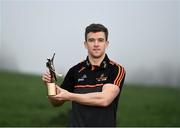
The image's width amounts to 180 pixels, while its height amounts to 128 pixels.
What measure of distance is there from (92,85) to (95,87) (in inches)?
1.1

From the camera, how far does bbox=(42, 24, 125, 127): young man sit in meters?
3.39

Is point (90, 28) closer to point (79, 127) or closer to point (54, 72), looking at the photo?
point (54, 72)

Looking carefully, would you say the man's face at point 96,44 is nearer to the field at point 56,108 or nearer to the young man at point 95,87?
the young man at point 95,87

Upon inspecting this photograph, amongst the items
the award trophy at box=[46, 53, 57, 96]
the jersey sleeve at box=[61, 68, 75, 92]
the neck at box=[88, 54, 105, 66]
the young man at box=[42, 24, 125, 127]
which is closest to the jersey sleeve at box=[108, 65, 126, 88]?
the young man at box=[42, 24, 125, 127]

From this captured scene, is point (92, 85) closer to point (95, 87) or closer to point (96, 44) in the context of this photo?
point (95, 87)

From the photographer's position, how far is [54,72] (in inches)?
131

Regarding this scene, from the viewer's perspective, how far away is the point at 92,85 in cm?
351

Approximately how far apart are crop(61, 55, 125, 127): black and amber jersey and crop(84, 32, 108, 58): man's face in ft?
0.30

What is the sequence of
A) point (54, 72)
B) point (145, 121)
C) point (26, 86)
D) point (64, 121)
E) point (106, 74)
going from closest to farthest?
point (54, 72)
point (106, 74)
point (64, 121)
point (145, 121)
point (26, 86)

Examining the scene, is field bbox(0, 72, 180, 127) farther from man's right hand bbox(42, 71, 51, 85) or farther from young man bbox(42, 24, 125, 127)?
man's right hand bbox(42, 71, 51, 85)

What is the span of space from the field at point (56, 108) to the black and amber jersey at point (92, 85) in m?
8.14

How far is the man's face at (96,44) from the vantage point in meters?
3.47

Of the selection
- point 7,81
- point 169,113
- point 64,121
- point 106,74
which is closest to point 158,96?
point 169,113

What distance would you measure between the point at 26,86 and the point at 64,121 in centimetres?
214
